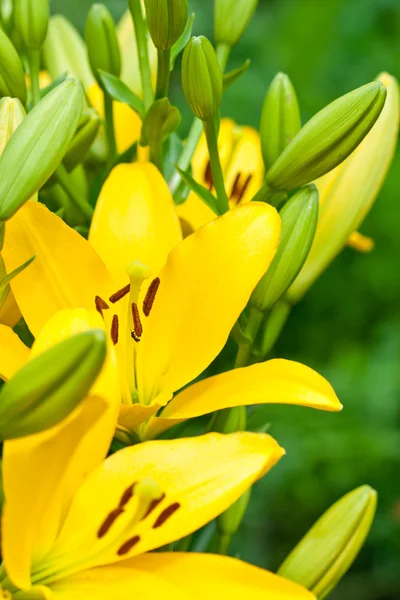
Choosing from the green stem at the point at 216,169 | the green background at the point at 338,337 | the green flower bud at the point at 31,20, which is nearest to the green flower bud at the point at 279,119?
the green stem at the point at 216,169

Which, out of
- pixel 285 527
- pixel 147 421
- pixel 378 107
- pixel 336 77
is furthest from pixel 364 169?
pixel 336 77

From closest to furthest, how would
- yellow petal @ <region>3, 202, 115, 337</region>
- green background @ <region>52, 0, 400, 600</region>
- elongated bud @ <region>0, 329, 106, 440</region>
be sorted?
elongated bud @ <region>0, 329, 106, 440</region>, yellow petal @ <region>3, 202, 115, 337</region>, green background @ <region>52, 0, 400, 600</region>

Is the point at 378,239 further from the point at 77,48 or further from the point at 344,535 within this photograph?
the point at 344,535

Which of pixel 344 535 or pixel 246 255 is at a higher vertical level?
pixel 246 255

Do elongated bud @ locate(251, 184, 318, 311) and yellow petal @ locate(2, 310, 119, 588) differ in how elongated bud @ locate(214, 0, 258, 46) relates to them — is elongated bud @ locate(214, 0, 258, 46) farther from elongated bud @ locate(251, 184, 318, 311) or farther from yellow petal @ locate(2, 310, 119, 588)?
yellow petal @ locate(2, 310, 119, 588)

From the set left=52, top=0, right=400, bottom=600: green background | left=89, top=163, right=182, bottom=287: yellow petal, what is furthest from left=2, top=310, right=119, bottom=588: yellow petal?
left=52, top=0, right=400, bottom=600: green background

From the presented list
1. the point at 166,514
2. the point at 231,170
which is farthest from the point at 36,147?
the point at 231,170

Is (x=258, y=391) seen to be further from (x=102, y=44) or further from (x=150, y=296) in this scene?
(x=102, y=44)

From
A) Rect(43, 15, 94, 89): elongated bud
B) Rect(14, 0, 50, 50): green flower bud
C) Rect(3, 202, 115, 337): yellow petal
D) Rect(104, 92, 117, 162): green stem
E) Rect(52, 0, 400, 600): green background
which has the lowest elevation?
Rect(52, 0, 400, 600): green background
